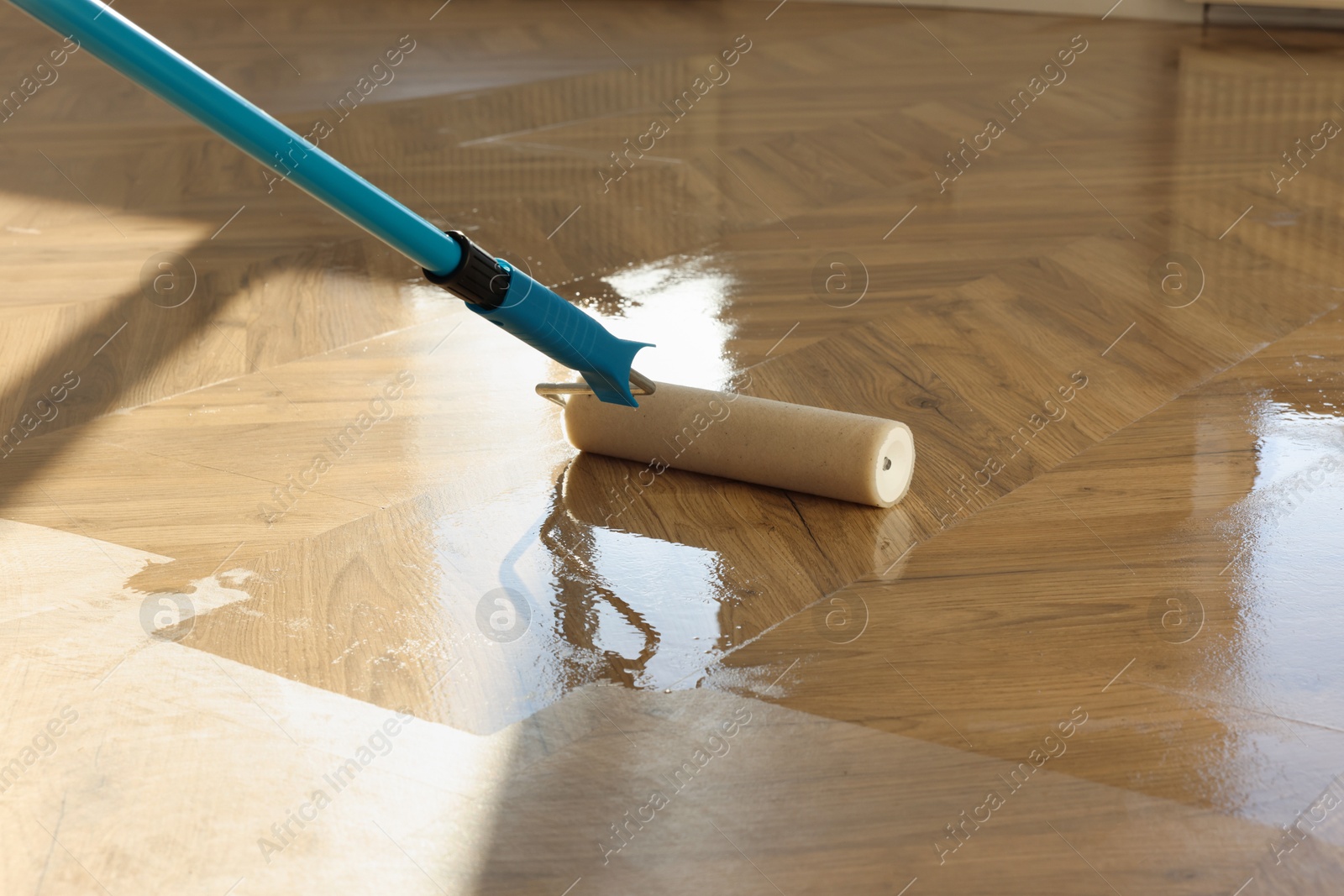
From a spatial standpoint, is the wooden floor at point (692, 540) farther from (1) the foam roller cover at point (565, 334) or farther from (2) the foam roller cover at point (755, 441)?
(1) the foam roller cover at point (565, 334)

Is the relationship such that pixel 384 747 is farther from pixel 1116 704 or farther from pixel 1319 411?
pixel 1319 411

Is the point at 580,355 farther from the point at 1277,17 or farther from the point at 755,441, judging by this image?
the point at 1277,17

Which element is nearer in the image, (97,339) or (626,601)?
(626,601)

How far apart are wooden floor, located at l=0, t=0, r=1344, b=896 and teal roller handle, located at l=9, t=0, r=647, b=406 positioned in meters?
0.27

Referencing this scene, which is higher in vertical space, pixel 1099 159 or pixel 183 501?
pixel 183 501

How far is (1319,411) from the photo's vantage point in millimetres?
1755

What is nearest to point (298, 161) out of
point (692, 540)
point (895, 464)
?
point (692, 540)

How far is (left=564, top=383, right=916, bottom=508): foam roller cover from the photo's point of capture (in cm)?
153

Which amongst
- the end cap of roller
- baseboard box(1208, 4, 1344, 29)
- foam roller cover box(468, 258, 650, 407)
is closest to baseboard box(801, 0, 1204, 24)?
baseboard box(1208, 4, 1344, 29)

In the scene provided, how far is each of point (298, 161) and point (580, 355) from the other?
40 centimetres

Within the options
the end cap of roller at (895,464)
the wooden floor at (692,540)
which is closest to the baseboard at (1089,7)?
the wooden floor at (692,540)

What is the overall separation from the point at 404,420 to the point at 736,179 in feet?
4.20

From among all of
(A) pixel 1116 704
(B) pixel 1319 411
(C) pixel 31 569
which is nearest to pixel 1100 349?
(B) pixel 1319 411

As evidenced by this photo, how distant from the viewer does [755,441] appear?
5.18 ft
